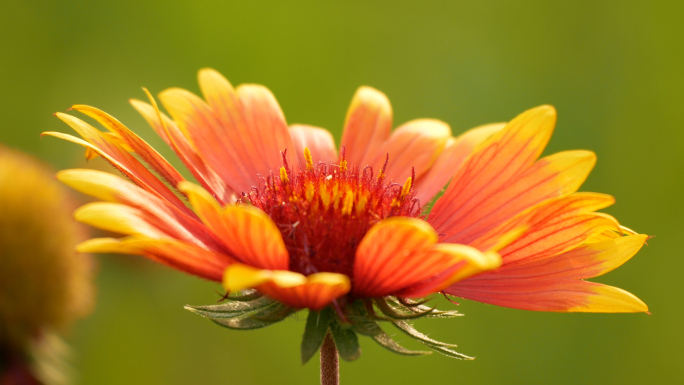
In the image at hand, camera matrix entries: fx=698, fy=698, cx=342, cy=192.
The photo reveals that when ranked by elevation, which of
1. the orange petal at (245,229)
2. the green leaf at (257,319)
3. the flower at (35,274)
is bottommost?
the flower at (35,274)

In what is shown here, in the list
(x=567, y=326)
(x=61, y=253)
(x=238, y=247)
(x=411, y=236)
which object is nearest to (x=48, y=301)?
(x=61, y=253)

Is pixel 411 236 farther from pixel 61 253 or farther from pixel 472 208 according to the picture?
pixel 61 253

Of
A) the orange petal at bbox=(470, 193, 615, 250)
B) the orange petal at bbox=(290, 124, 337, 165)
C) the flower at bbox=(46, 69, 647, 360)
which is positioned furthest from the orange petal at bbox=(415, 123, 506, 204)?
the orange petal at bbox=(470, 193, 615, 250)

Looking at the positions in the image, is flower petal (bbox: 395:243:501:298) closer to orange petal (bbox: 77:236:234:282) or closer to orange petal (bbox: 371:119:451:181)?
orange petal (bbox: 77:236:234:282)

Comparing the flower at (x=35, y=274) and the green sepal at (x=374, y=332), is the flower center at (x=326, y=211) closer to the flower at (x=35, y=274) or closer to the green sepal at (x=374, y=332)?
the green sepal at (x=374, y=332)

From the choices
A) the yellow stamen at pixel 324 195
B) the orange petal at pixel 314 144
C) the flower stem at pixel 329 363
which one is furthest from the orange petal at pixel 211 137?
the flower stem at pixel 329 363

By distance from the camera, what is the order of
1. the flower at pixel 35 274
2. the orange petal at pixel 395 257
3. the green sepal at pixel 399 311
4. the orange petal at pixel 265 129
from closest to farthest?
the orange petal at pixel 395 257
the green sepal at pixel 399 311
the orange petal at pixel 265 129
the flower at pixel 35 274

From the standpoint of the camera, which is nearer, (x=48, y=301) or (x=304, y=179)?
(x=304, y=179)
